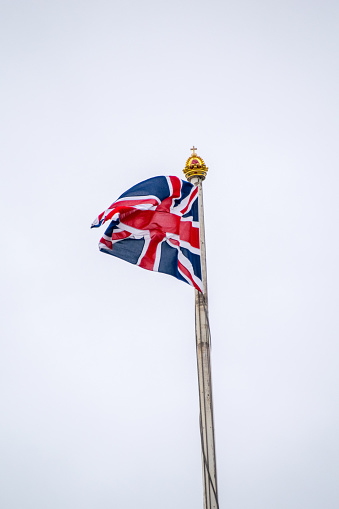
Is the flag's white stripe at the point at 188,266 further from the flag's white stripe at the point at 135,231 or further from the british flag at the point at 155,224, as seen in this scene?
the flag's white stripe at the point at 135,231

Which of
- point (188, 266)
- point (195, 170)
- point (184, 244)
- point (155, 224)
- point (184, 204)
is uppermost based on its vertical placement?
point (195, 170)

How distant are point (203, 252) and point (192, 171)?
2.32 metres

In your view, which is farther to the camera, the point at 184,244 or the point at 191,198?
the point at 191,198

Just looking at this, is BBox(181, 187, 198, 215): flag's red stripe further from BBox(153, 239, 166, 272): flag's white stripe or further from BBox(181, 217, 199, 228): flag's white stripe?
BBox(153, 239, 166, 272): flag's white stripe

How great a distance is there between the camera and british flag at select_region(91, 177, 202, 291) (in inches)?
582

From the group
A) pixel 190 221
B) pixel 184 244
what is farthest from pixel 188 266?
pixel 190 221

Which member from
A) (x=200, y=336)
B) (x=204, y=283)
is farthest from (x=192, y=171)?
(x=200, y=336)

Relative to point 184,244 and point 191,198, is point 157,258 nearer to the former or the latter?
point 184,244

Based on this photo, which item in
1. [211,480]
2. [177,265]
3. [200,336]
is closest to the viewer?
[211,480]

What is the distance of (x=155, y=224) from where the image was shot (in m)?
15.3

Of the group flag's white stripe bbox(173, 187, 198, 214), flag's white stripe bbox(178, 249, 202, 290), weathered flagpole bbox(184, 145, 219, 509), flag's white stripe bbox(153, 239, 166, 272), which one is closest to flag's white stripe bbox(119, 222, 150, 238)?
flag's white stripe bbox(153, 239, 166, 272)

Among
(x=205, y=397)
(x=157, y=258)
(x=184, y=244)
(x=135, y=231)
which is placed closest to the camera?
(x=205, y=397)

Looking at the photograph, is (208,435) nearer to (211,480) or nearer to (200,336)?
(211,480)

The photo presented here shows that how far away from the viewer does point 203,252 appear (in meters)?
14.1
